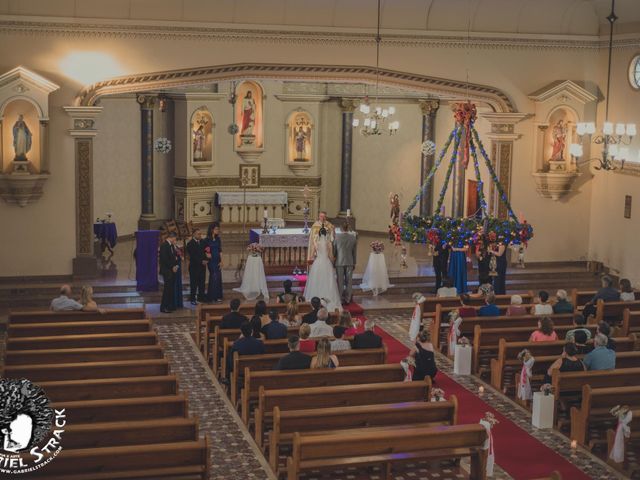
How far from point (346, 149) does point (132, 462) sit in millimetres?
17267

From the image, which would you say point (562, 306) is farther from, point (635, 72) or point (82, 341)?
point (82, 341)

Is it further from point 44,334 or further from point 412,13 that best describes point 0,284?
point 412,13

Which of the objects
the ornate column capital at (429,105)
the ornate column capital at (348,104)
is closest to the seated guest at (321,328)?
the ornate column capital at (429,105)

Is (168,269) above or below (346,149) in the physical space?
below

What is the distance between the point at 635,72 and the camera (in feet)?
66.0

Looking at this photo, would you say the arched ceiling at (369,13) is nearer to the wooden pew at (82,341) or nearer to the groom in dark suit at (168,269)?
the groom in dark suit at (168,269)

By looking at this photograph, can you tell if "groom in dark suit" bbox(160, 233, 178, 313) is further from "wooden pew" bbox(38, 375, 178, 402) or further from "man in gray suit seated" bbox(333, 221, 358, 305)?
"wooden pew" bbox(38, 375, 178, 402)

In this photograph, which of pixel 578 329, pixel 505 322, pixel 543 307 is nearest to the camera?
pixel 578 329

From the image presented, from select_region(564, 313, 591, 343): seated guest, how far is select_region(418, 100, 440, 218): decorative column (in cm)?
994

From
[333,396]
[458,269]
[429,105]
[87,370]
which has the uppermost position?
[429,105]

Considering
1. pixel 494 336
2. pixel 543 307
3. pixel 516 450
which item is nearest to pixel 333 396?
pixel 516 450

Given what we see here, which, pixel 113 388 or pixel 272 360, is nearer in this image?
pixel 113 388

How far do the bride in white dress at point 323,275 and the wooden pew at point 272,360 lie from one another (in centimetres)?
533

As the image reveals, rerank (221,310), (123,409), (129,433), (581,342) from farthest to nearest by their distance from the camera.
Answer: (221,310) < (581,342) < (123,409) < (129,433)
